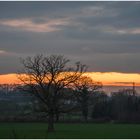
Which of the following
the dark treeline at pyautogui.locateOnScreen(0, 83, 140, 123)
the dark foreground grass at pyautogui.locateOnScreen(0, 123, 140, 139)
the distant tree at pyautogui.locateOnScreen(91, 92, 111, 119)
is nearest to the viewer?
the dark foreground grass at pyautogui.locateOnScreen(0, 123, 140, 139)

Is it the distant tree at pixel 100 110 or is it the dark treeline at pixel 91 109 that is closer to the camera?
the dark treeline at pixel 91 109

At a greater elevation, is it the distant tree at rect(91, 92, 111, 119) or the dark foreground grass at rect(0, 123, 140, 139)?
the distant tree at rect(91, 92, 111, 119)

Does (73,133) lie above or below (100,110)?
below

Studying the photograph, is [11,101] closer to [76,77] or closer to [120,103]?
[120,103]

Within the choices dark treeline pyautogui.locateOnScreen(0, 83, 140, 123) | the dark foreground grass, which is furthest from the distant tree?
the dark foreground grass

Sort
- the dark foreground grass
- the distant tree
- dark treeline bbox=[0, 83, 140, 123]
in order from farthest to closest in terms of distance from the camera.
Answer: the distant tree
dark treeline bbox=[0, 83, 140, 123]
the dark foreground grass

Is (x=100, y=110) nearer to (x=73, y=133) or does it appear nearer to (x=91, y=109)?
(x=91, y=109)

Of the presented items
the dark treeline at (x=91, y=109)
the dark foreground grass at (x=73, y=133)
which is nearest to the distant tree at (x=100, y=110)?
the dark treeline at (x=91, y=109)

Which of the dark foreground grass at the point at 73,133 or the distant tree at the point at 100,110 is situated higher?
the distant tree at the point at 100,110

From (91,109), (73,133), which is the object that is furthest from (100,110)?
(73,133)

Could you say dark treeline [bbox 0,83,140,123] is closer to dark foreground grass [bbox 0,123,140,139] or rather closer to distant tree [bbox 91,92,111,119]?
distant tree [bbox 91,92,111,119]

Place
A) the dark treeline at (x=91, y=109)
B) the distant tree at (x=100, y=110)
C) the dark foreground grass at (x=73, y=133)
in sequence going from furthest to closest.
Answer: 1. the distant tree at (x=100, y=110)
2. the dark treeline at (x=91, y=109)
3. the dark foreground grass at (x=73, y=133)

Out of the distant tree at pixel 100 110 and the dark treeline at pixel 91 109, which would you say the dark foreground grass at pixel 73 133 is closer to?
the dark treeline at pixel 91 109

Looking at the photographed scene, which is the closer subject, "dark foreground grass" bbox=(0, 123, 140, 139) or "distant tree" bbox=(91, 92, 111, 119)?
"dark foreground grass" bbox=(0, 123, 140, 139)
